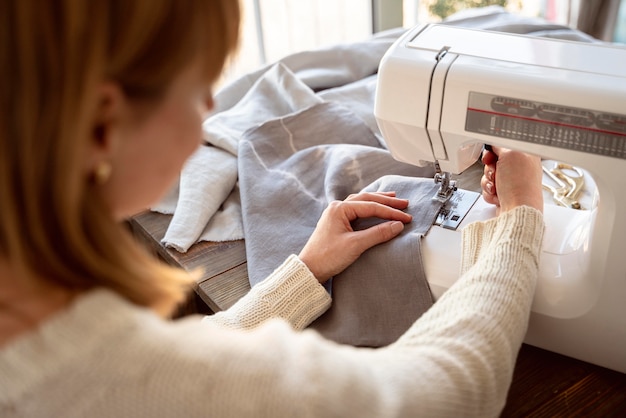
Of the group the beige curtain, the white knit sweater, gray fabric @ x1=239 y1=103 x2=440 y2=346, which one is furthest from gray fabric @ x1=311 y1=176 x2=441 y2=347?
the beige curtain

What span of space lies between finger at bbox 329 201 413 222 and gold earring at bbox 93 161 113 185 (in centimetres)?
57

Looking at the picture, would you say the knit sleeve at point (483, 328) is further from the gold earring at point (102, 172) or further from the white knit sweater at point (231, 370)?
the gold earring at point (102, 172)

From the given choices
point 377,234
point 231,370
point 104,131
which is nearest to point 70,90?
point 104,131

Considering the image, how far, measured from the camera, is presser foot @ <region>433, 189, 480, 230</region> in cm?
102

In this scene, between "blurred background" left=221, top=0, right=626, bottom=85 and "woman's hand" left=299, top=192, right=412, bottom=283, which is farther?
"blurred background" left=221, top=0, right=626, bottom=85

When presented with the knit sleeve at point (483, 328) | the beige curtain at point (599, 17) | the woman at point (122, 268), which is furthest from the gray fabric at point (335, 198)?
the beige curtain at point (599, 17)

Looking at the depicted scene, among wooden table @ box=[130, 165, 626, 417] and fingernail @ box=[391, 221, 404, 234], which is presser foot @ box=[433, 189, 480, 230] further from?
wooden table @ box=[130, 165, 626, 417]

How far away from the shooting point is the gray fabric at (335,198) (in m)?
0.96

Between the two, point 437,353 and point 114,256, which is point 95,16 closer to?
point 114,256

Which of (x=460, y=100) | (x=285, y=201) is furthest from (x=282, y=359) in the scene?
(x=285, y=201)

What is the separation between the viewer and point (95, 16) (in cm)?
43

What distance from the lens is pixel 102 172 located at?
508 millimetres

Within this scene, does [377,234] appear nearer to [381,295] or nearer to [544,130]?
[381,295]

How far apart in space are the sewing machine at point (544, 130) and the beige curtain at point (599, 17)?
2127 millimetres
